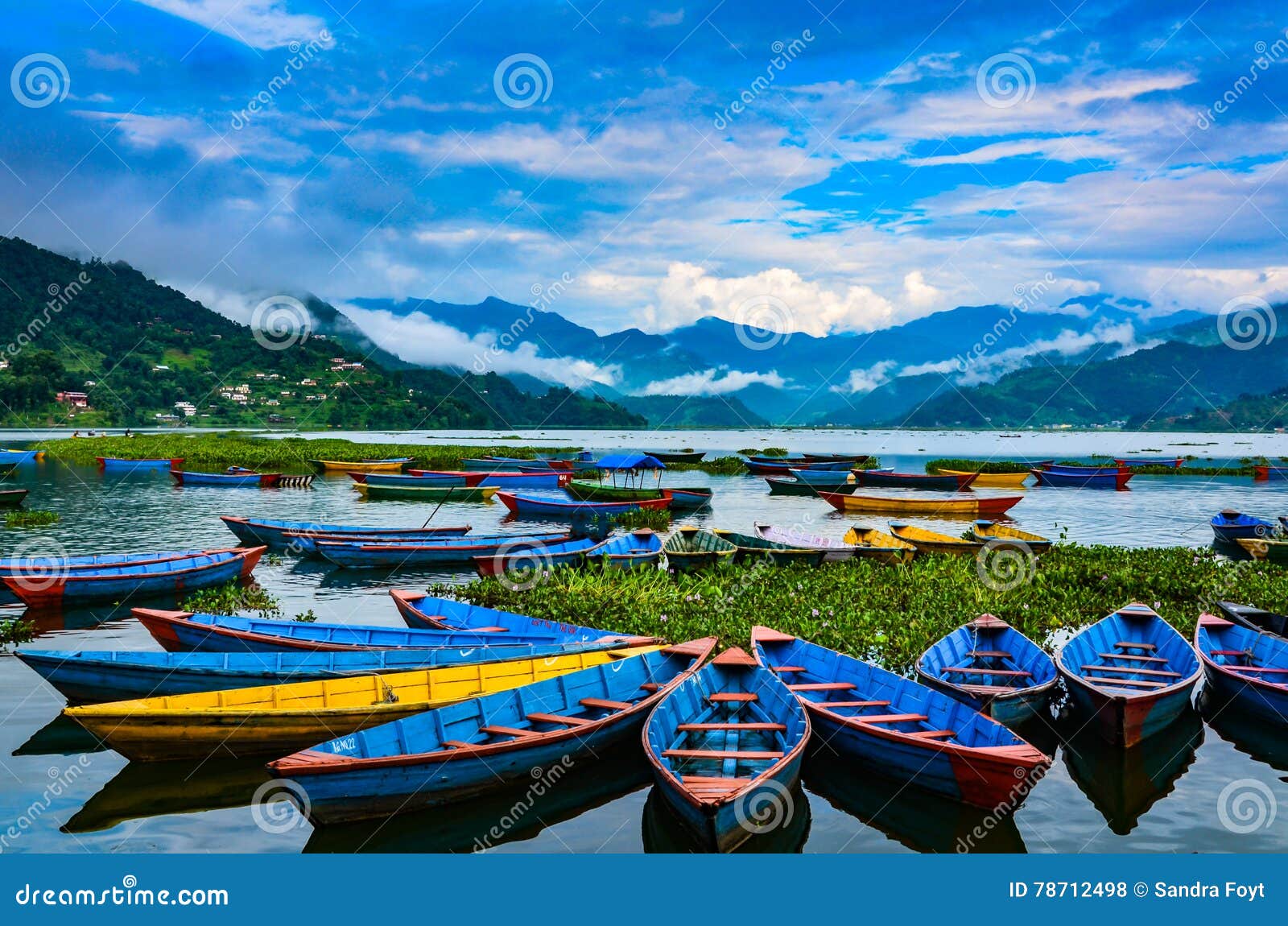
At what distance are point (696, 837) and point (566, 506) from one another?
110 ft

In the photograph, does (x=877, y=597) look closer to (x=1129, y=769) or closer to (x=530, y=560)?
(x=1129, y=769)

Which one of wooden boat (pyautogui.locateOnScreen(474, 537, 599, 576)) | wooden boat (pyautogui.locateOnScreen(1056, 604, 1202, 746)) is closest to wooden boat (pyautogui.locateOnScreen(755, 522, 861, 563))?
wooden boat (pyautogui.locateOnScreen(474, 537, 599, 576))

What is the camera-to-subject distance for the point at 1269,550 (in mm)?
29047

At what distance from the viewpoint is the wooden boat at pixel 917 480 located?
65438mm

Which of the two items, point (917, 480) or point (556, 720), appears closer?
point (556, 720)

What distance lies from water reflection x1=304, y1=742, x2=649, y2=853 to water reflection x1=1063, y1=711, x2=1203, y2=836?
644cm

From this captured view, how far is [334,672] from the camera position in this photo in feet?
48.2

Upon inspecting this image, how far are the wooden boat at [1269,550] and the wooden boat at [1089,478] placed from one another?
38.5 meters

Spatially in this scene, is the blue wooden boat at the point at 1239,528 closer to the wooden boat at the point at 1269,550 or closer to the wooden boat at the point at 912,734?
the wooden boat at the point at 1269,550

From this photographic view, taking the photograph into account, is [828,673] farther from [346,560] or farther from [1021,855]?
[346,560]

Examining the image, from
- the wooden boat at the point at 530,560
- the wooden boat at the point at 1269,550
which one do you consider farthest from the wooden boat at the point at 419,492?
the wooden boat at the point at 1269,550

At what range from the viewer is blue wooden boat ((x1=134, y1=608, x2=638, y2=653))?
1588 cm

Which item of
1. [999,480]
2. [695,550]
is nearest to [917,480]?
[999,480]

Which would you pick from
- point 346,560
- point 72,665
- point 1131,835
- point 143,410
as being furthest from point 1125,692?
point 143,410
